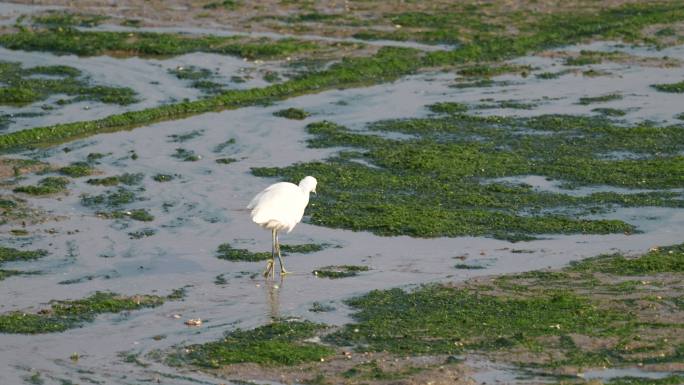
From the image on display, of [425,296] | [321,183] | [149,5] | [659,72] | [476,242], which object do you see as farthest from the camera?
[149,5]

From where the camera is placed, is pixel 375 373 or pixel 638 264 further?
pixel 638 264

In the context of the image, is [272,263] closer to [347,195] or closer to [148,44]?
[347,195]

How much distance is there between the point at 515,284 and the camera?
15.3 metres

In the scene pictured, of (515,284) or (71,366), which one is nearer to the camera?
(71,366)

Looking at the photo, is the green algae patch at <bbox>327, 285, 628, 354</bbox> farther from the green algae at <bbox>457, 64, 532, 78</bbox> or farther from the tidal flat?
the green algae at <bbox>457, 64, 532, 78</bbox>

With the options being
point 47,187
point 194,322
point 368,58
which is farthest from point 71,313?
point 368,58

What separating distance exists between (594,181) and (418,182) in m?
2.64

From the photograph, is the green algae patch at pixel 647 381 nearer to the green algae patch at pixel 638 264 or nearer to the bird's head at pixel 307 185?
the green algae patch at pixel 638 264

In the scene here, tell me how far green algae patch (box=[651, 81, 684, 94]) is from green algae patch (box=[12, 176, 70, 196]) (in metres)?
12.5

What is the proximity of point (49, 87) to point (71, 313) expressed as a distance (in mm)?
13226

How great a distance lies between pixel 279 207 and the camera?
16.4 meters

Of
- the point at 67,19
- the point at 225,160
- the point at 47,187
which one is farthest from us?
the point at 67,19

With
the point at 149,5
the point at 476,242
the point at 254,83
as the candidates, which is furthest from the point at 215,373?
the point at 149,5

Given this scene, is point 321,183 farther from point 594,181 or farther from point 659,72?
point 659,72
